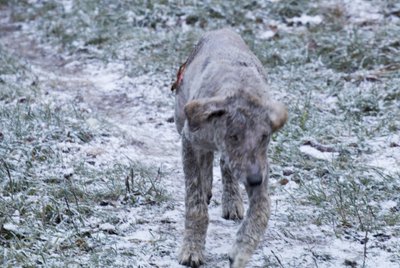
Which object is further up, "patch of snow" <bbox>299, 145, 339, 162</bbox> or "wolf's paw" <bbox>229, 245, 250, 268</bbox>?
"wolf's paw" <bbox>229, 245, 250, 268</bbox>

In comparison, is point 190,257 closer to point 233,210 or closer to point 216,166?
point 233,210

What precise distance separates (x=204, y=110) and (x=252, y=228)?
2.87ft

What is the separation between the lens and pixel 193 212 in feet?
16.0

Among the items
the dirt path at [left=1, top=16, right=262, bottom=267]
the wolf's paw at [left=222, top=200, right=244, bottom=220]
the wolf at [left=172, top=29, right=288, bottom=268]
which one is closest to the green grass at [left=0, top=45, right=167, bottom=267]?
the dirt path at [left=1, top=16, right=262, bottom=267]

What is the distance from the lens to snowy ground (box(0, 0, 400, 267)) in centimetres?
496

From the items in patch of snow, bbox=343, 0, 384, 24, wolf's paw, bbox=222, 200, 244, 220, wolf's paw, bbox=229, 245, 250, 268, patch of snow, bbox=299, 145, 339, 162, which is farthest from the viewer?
patch of snow, bbox=343, 0, 384, 24

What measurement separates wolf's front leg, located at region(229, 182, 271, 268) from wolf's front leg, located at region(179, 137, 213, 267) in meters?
0.40

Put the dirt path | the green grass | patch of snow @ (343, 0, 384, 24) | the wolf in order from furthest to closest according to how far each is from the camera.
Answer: patch of snow @ (343, 0, 384, 24)
the dirt path
the green grass
the wolf

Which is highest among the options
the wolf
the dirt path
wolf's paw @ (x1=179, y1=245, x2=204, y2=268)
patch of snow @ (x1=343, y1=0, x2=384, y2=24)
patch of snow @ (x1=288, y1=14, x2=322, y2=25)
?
the wolf

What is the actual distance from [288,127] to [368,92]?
149 centimetres

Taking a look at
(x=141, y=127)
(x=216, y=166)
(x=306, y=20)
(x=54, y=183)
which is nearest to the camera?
(x=54, y=183)

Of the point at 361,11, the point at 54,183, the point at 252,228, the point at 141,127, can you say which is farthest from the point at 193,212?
the point at 361,11

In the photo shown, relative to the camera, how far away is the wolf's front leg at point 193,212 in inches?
190

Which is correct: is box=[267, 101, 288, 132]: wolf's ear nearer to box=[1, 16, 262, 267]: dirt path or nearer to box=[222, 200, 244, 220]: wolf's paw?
box=[1, 16, 262, 267]: dirt path
